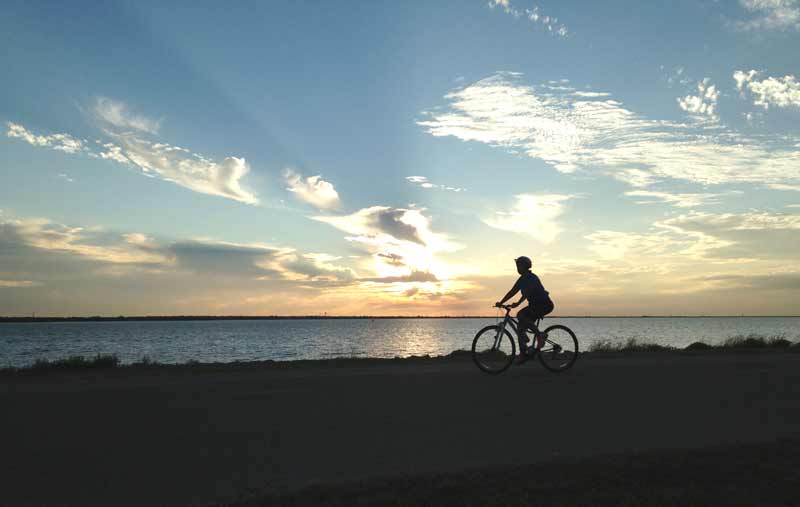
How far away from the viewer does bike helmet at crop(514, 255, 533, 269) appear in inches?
490

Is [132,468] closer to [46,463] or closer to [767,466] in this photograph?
[46,463]

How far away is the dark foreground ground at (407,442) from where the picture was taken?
478 cm

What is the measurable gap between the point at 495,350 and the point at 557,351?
1.30 m

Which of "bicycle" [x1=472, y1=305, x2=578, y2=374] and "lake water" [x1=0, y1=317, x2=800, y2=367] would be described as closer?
"bicycle" [x1=472, y1=305, x2=578, y2=374]

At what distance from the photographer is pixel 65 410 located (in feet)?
27.3

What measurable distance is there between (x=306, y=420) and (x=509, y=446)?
2650 millimetres

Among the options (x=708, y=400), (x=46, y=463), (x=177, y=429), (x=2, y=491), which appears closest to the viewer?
(x=2, y=491)

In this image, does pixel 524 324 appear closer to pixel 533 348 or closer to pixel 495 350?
pixel 533 348

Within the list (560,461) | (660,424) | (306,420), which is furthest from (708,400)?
(306,420)

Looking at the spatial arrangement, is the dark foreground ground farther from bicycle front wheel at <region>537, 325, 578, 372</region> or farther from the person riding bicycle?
the person riding bicycle

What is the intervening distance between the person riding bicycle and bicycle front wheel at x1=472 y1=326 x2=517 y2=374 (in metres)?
0.28

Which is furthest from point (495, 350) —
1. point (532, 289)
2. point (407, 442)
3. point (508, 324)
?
point (407, 442)

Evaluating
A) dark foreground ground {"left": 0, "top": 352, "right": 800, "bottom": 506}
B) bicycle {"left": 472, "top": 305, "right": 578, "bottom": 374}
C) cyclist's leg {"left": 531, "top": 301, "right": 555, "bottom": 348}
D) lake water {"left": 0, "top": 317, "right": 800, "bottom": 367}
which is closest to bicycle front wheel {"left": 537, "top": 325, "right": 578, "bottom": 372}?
bicycle {"left": 472, "top": 305, "right": 578, "bottom": 374}

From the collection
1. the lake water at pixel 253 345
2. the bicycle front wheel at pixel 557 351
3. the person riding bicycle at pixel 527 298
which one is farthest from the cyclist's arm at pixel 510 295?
the lake water at pixel 253 345
